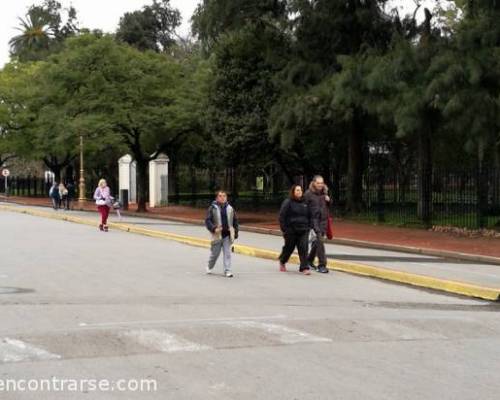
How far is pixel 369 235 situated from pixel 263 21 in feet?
38.7

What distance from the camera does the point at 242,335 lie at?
8273 mm

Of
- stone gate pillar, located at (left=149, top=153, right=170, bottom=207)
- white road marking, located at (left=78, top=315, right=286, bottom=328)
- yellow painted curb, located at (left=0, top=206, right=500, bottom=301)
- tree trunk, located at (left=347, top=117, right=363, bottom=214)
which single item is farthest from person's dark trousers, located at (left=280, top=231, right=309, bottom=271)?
stone gate pillar, located at (left=149, top=153, right=170, bottom=207)

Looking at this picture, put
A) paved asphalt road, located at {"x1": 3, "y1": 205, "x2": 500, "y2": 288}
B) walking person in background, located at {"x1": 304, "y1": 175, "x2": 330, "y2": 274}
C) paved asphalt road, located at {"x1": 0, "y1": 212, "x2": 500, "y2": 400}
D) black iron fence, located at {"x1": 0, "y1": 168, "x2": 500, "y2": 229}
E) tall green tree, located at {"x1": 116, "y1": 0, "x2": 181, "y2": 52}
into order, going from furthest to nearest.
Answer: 1. tall green tree, located at {"x1": 116, "y1": 0, "x2": 181, "y2": 52}
2. black iron fence, located at {"x1": 0, "y1": 168, "x2": 500, "y2": 229}
3. paved asphalt road, located at {"x1": 3, "y1": 205, "x2": 500, "y2": 288}
4. walking person in background, located at {"x1": 304, "y1": 175, "x2": 330, "y2": 274}
5. paved asphalt road, located at {"x1": 0, "y1": 212, "x2": 500, "y2": 400}

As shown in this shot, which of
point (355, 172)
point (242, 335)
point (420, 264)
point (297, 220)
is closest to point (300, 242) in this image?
point (297, 220)

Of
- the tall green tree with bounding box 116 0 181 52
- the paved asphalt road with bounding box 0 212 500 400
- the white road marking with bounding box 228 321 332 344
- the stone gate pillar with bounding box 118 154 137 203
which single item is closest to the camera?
the paved asphalt road with bounding box 0 212 500 400

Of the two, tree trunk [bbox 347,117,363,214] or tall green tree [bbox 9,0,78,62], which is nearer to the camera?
tree trunk [bbox 347,117,363,214]

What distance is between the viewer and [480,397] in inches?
239

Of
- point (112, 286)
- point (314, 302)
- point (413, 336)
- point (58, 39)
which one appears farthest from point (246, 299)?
point (58, 39)

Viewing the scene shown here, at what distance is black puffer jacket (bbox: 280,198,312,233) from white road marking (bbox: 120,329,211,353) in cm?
584

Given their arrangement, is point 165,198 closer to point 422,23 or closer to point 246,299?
point 422,23

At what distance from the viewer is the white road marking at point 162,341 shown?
755cm

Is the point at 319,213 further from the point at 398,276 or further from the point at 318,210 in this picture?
the point at 398,276

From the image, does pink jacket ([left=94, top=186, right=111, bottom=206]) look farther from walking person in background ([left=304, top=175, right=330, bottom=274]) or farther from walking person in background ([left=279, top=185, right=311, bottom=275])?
walking person in background ([left=279, top=185, right=311, bottom=275])

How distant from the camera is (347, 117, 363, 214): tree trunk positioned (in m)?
33.0
